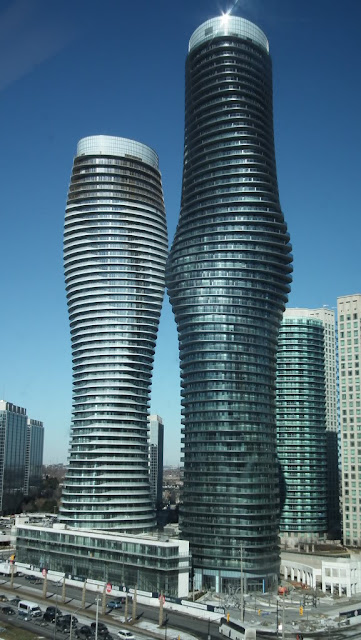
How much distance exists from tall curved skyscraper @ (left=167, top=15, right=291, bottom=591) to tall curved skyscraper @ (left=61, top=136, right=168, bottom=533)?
81.7ft

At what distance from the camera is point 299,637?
102125mm

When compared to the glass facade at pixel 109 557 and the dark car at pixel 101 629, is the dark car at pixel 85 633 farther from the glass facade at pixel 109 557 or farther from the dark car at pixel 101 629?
the glass facade at pixel 109 557

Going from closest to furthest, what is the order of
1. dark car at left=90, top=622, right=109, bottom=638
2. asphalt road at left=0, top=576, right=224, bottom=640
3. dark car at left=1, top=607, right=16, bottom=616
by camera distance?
dark car at left=90, top=622, right=109, bottom=638, asphalt road at left=0, top=576, right=224, bottom=640, dark car at left=1, top=607, right=16, bottom=616

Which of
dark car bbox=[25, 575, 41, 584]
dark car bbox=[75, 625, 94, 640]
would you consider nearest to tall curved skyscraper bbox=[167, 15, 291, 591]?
dark car bbox=[25, 575, 41, 584]

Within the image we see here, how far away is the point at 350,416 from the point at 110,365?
220ft

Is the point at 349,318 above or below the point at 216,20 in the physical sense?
below

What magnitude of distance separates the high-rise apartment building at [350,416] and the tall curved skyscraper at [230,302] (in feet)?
115

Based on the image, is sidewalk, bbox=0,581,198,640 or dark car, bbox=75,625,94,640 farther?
sidewalk, bbox=0,581,198,640

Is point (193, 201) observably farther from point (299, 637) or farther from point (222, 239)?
point (299, 637)

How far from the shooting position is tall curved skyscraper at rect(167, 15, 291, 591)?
6004 inches

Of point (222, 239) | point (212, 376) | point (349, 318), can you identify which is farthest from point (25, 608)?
point (349, 318)

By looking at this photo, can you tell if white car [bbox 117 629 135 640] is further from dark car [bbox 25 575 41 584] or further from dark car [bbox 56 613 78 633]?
dark car [bbox 25 575 41 584]

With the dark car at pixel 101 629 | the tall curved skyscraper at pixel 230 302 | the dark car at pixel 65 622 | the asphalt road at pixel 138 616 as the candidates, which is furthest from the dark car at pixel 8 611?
the tall curved skyscraper at pixel 230 302

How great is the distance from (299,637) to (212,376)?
67.3 meters
